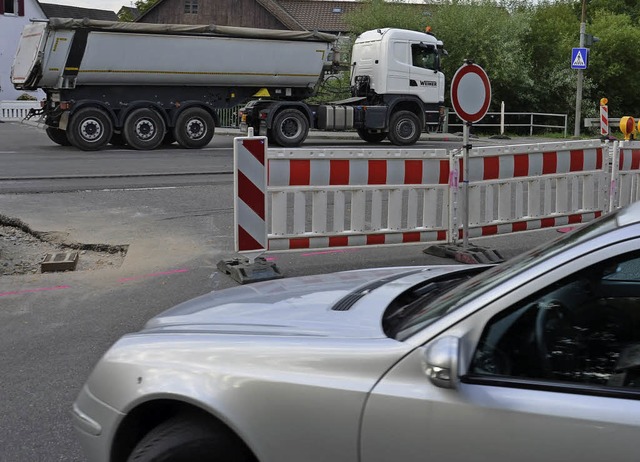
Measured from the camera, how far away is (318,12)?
6506 cm

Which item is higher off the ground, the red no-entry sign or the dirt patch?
the red no-entry sign

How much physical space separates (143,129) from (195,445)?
19169 mm

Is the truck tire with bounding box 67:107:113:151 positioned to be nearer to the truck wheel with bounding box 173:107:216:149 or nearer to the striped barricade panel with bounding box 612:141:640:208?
the truck wheel with bounding box 173:107:216:149

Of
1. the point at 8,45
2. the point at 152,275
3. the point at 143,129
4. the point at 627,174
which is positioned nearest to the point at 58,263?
the point at 152,275

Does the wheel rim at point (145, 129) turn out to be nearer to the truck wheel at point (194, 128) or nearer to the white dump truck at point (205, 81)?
the white dump truck at point (205, 81)

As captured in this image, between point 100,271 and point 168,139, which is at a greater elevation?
point 168,139

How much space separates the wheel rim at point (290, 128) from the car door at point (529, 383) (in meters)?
20.8

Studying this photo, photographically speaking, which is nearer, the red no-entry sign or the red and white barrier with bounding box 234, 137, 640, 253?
the red and white barrier with bounding box 234, 137, 640, 253

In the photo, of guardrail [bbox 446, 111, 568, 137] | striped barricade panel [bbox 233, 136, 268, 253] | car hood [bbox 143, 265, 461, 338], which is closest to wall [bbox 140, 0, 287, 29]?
guardrail [bbox 446, 111, 568, 137]

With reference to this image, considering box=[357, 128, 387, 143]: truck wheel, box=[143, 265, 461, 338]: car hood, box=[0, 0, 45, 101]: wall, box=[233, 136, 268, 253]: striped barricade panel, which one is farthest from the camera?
box=[0, 0, 45, 101]: wall

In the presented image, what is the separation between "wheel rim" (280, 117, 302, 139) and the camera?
2311 centimetres

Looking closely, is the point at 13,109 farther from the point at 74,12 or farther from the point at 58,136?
the point at 74,12

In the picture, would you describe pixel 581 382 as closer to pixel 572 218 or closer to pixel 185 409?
pixel 185 409

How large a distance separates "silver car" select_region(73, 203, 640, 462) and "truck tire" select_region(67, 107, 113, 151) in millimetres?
18281
